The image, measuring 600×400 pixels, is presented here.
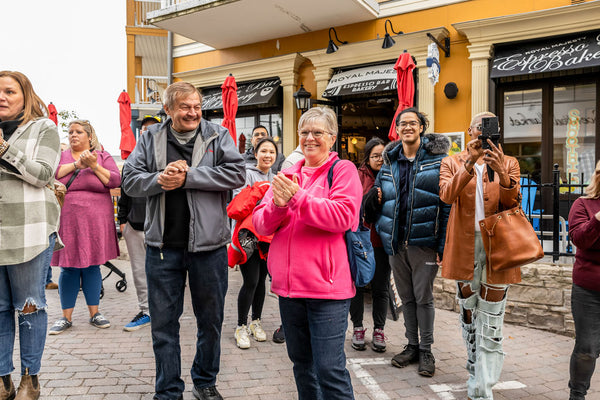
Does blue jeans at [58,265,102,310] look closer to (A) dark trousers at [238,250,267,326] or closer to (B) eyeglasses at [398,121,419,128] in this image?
(A) dark trousers at [238,250,267,326]

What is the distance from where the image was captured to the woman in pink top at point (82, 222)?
4656 mm

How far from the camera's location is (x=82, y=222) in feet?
15.6

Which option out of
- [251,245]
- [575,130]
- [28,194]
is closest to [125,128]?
[251,245]

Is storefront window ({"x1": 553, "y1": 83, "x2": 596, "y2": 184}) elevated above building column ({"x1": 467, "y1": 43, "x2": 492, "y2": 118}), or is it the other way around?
building column ({"x1": 467, "y1": 43, "x2": 492, "y2": 118})

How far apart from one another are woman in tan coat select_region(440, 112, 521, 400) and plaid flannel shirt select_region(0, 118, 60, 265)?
2.86 metres

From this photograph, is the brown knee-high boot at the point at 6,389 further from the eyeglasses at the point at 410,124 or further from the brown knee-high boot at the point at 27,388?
the eyeglasses at the point at 410,124

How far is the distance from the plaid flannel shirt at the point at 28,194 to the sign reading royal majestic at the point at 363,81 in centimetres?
698

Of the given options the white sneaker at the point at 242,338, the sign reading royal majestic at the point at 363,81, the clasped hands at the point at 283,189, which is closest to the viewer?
the clasped hands at the point at 283,189

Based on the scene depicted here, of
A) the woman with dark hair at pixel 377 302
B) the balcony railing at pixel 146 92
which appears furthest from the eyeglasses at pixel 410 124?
the balcony railing at pixel 146 92

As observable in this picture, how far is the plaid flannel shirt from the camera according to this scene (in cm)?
288

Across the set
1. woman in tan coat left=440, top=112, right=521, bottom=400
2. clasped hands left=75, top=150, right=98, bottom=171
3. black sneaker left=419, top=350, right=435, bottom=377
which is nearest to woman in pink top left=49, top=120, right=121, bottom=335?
clasped hands left=75, top=150, right=98, bottom=171

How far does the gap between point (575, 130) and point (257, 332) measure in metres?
7.14

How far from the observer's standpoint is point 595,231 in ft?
9.10

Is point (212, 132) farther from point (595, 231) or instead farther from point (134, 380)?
point (595, 231)
